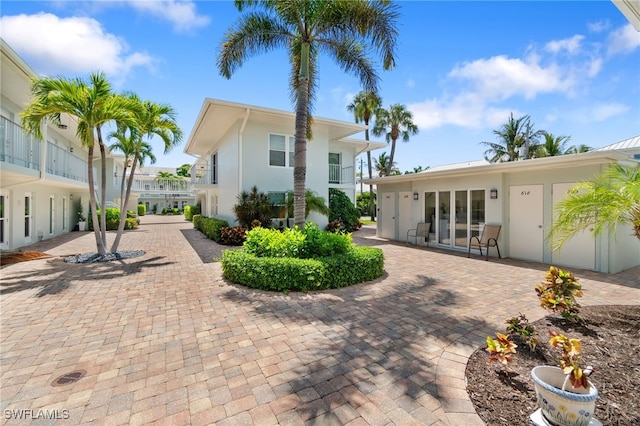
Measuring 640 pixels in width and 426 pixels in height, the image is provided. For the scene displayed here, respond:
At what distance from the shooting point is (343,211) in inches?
688

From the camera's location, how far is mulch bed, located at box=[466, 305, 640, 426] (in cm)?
248

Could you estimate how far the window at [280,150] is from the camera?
1317 centimetres

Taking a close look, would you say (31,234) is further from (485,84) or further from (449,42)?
(485,84)

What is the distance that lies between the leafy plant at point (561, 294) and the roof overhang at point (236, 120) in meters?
10.0

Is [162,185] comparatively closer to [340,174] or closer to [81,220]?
[81,220]

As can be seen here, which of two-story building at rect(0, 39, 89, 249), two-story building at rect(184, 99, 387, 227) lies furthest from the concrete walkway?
two-story building at rect(184, 99, 387, 227)

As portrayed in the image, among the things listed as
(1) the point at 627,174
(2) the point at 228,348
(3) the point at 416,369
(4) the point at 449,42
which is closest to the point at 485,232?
(1) the point at 627,174

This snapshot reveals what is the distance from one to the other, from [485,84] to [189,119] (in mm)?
13695

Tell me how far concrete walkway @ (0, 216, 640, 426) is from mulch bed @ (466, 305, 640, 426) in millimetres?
198

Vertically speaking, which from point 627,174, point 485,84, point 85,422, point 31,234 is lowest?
point 85,422

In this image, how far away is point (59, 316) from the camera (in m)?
4.63

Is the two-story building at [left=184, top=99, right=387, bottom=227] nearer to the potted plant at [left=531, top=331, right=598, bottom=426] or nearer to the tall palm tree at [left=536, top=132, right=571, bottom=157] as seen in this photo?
the potted plant at [left=531, top=331, right=598, bottom=426]

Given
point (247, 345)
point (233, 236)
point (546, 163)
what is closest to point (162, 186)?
point (233, 236)

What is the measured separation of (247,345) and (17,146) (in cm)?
1013
